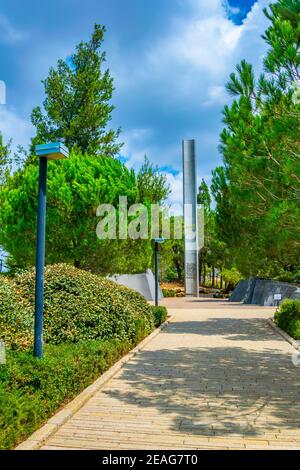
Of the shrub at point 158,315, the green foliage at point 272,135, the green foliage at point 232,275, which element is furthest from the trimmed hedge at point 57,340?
the green foliage at point 232,275

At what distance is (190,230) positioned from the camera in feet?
131

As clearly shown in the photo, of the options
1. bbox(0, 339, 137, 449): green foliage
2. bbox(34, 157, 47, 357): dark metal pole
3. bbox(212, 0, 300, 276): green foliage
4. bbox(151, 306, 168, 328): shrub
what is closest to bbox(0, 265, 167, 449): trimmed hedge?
bbox(0, 339, 137, 449): green foliage

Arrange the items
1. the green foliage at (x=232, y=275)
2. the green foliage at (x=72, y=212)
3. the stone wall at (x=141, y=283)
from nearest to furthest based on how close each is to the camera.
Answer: the green foliage at (x=72, y=212), the stone wall at (x=141, y=283), the green foliage at (x=232, y=275)

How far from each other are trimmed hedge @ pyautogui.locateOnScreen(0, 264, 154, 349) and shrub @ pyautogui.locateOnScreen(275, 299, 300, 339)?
4992 millimetres

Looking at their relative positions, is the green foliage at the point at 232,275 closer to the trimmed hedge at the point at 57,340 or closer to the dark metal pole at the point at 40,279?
the trimmed hedge at the point at 57,340

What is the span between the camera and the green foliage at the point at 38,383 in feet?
14.6

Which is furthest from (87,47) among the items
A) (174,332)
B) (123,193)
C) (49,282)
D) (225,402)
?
(225,402)

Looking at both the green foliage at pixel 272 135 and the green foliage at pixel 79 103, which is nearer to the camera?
the green foliage at pixel 272 135

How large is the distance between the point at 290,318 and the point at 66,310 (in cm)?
832

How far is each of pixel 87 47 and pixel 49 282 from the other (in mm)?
24926

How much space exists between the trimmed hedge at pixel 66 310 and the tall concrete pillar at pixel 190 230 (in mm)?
28718

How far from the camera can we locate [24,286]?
9.30 metres

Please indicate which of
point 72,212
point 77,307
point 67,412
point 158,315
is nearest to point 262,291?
point 158,315
